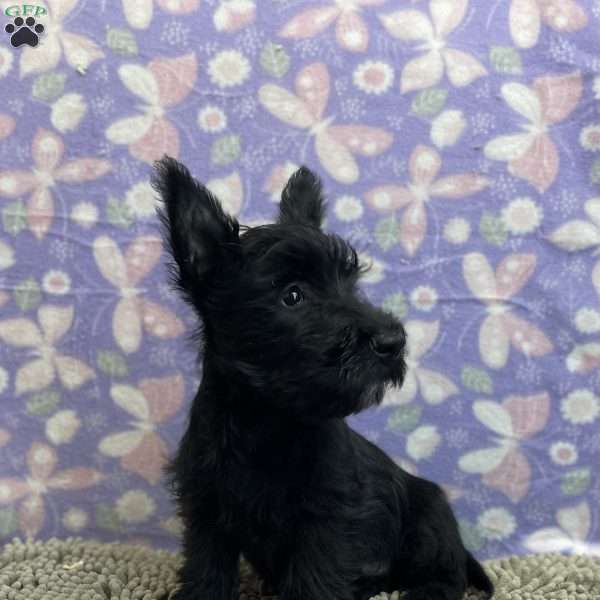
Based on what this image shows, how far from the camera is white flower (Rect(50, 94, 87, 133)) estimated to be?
8.74 feet

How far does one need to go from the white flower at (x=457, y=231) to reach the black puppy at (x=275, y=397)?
0.75 m

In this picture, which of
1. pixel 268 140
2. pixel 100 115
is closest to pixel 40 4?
pixel 100 115

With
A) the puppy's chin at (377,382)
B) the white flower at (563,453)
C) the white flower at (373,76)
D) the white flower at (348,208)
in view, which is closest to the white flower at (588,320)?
the white flower at (563,453)

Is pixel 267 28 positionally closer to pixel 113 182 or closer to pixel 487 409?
pixel 113 182

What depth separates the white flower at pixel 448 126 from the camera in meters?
2.69

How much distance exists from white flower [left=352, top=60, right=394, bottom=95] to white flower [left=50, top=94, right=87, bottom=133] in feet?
3.08

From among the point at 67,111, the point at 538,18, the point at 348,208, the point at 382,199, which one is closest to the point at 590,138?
the point at 538,18

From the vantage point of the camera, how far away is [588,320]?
2715mm

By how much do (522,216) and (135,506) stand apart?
1.71 meters

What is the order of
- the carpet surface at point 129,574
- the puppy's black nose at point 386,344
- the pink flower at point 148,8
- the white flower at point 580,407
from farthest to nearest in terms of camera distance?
1. the white flower at point 580,407
2. the pink flower at point 148,8
3. the carpet surface at point 129,574
4. the puppy's black nose at point 386,344

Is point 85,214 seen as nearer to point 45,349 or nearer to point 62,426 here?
point 45,349

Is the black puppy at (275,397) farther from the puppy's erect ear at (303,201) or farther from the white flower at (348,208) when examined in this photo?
the white flower at (348,208)

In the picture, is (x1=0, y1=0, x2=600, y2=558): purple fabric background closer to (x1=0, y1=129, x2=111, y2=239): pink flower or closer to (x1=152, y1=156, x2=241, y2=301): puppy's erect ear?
(x1=0, y1=129, x2=111, y2=239): pink flower

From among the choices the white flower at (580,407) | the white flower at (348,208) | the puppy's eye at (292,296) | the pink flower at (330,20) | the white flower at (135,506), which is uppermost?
the pink flower at (330,20)
